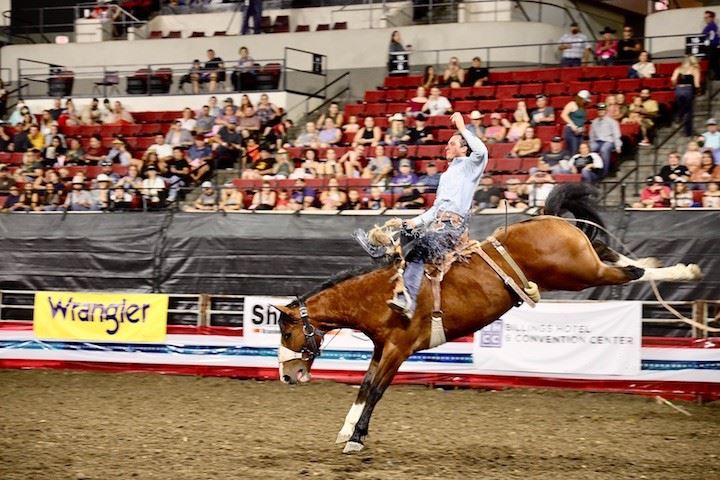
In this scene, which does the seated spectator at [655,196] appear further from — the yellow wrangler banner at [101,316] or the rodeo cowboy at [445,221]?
the yellow wrangler banner at [101,316]

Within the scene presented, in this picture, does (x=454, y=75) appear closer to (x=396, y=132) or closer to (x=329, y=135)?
(x=396, y=132)

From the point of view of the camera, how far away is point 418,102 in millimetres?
20641

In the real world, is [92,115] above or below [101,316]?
above

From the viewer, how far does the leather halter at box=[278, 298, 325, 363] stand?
9.47m

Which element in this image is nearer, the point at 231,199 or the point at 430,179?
the point at 430,179

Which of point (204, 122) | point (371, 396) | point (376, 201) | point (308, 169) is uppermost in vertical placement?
point (204, 122)

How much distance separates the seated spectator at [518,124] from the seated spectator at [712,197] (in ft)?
13.5

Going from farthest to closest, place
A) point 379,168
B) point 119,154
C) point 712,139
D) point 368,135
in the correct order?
1. point 119,154
2. point 368,135
3. point 379,168
4. point 712,139

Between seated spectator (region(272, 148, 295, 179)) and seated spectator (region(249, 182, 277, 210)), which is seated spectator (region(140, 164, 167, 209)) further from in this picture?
seated spectator (region(249, 182, 277, 210))

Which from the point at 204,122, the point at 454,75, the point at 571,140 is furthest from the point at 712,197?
the point at 204,122

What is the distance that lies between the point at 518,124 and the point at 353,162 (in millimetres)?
3048

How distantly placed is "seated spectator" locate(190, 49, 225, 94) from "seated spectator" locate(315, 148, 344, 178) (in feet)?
19.5

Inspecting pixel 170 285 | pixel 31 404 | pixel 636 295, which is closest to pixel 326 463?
pixel 31 404

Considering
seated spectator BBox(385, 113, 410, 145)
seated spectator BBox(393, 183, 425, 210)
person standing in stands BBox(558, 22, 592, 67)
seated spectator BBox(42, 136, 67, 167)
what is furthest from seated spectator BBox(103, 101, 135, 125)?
person standing in stands BBox(558, 22, 592, 67)
